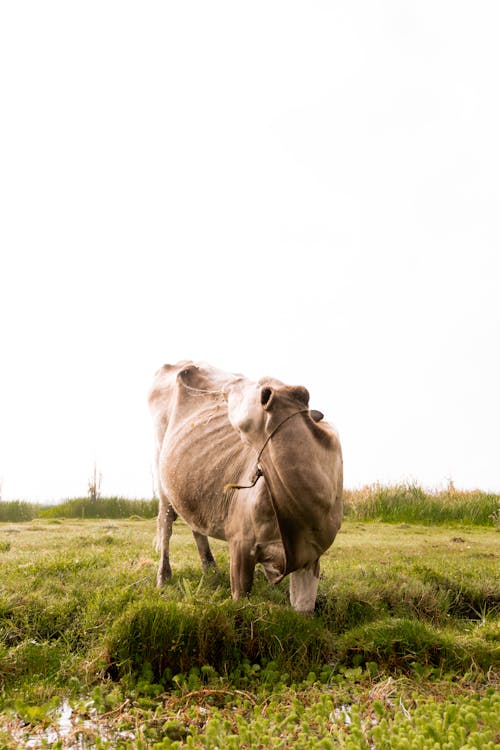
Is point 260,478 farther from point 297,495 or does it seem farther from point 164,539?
point 164,539

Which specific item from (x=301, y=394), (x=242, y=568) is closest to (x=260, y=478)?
(x=242, y=568)

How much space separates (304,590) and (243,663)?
35.0 inches

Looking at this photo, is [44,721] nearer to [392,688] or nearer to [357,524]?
[392,688]

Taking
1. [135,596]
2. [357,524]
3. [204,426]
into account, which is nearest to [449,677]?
[135,596]

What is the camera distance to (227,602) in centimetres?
465

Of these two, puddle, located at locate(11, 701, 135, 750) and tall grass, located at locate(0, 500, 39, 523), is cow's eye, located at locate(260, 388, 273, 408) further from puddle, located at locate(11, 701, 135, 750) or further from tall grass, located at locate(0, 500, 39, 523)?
tall grass, located at locate(0, 500, 39, 523)

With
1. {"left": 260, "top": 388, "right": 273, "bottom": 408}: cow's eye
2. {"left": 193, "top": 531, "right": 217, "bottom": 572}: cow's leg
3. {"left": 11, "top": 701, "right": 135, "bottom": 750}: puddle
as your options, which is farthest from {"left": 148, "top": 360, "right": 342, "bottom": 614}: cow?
{"left": 11, "top": 701, "right": 135, "bottom": 750}: puddle

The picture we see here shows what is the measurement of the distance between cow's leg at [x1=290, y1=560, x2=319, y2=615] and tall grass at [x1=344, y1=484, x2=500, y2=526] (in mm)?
10912

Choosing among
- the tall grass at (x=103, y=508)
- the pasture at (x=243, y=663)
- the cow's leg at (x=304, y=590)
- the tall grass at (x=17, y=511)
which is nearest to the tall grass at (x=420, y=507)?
the tall grass at (x=103, y=508)

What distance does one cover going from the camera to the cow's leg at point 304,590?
16.3 feet

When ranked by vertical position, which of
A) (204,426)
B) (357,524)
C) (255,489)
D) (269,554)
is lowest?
(357,524)

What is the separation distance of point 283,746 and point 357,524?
38.9 feet

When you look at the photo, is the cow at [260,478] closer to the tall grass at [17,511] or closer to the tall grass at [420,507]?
the tall grass at [420,507]

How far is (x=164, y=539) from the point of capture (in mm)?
7152
